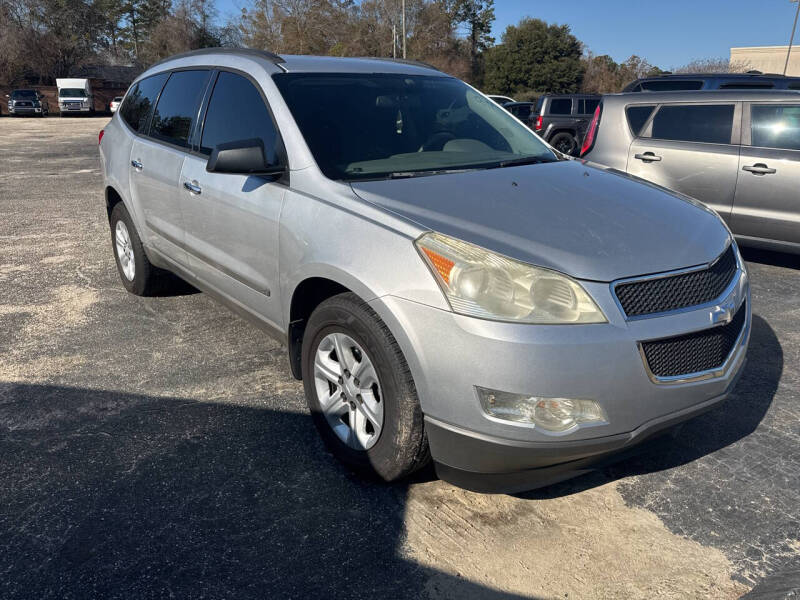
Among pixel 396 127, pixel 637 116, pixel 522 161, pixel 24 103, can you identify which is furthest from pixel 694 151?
pixel 24 103

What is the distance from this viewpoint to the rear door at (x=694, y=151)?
6.20 m

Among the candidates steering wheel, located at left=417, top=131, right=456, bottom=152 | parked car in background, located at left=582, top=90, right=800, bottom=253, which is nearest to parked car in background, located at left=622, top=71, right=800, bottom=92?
parked car in background, located at left=582, top=90, right=800, bottom=253

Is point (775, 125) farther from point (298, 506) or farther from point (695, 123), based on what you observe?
point (298, 506)

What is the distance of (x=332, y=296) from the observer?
113 inches

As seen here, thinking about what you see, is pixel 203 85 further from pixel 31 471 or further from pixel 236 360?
pixel 31 471

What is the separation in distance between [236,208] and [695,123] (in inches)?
198

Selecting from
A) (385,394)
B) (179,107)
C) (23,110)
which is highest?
(179,107)

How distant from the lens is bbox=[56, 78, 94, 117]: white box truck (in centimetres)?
4047

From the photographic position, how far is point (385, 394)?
2.59 meters

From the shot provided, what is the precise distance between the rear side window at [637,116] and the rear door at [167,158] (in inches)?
180

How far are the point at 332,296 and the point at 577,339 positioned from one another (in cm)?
110

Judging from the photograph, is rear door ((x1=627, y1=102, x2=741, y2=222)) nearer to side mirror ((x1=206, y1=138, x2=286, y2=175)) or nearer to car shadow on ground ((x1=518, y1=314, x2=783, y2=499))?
car shadow on ground ((x1=518, y1=314, x2=783, y2=499))

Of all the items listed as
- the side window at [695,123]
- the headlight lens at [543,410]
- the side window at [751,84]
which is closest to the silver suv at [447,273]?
the headlight lens at [543,410]

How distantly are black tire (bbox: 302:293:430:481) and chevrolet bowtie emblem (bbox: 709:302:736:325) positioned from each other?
1170mm
